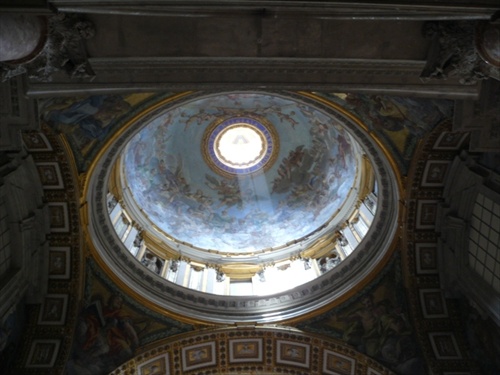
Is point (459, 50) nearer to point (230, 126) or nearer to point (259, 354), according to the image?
point (259, 354)

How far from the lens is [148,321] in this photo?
573 inches

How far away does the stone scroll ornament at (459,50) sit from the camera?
652cm

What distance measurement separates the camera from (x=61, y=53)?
6996 mm

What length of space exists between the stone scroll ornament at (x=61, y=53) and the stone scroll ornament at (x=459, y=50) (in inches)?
205

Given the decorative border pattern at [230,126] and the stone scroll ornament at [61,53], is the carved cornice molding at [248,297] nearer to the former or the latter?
the stone scroll ornament at [61,53]

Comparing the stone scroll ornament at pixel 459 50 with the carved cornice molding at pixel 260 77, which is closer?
the stone scroll ornament at pixel 459 50

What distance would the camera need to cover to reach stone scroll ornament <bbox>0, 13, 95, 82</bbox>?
6.46m

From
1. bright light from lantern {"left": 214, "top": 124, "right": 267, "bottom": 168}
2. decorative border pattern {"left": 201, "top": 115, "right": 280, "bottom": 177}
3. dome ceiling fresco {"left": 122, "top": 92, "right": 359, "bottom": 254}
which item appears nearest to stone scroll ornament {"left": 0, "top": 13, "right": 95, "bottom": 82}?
dome ceiling fresco {"left": 122, "top": 92, "right": 359, "bottom": 254}

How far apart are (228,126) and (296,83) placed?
13588mm

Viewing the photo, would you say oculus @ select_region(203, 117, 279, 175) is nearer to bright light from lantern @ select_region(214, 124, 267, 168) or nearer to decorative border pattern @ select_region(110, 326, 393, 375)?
bright light from lantern @ select_region(214, 124, 267, 168)

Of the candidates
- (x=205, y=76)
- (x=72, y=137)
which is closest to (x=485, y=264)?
(x=205, y=76)

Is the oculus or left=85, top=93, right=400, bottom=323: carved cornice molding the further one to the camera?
the oculus

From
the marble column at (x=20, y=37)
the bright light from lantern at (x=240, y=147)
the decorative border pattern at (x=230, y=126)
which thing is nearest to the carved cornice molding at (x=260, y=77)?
the marble column at (x=20, y=37)

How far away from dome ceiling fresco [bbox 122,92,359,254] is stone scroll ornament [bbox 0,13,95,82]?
11.3 meters
